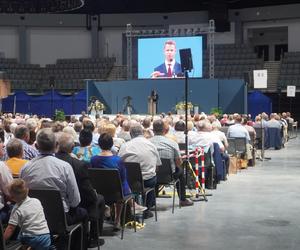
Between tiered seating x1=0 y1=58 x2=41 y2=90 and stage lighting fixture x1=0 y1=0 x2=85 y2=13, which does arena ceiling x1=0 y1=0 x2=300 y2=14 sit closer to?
tiered seating x1=0 y1=58 x2=41 y2=90

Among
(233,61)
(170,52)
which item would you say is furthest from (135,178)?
(233,61)

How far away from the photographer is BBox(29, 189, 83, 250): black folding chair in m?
4.62

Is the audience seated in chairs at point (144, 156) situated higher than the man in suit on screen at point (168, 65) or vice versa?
the man in suit on screen at point (168, 65)

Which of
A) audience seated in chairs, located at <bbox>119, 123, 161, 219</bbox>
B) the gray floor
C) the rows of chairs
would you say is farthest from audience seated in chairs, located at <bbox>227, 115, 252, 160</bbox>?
audience seated in chairs, located at <bbox>119, 123, 161, 219</bbox>

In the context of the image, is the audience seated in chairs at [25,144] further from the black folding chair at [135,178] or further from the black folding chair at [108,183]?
the black folding chair at [135,178]

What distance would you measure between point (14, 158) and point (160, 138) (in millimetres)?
2920

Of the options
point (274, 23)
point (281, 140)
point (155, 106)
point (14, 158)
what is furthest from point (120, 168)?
point (274, 23)

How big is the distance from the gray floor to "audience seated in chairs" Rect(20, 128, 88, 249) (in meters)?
1.33

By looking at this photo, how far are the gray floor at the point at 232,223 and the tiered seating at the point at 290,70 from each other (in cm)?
1927

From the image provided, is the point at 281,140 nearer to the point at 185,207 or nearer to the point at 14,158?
the point at 185,207

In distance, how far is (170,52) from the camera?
86.1ft

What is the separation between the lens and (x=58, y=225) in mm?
4727

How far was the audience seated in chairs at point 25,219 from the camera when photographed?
427cm

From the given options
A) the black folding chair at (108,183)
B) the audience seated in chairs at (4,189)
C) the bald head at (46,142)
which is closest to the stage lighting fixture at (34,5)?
the black folding chair at (108,183)
